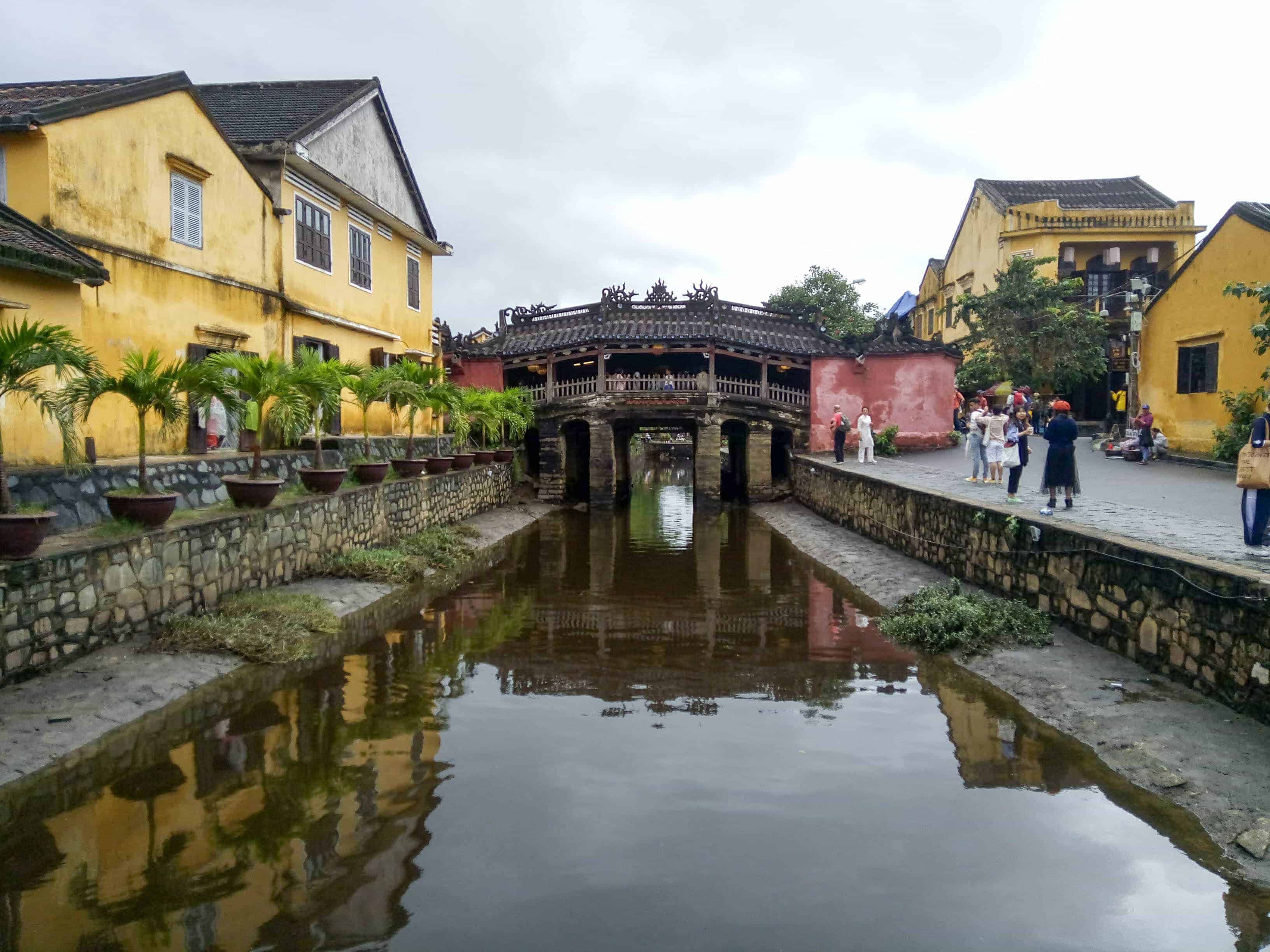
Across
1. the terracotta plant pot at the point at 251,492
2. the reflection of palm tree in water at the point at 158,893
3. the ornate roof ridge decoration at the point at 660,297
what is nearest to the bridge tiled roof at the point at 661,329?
the ornate roof ridge decoration at the point at 660,297

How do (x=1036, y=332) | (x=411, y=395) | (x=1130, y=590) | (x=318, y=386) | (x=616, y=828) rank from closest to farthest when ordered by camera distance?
(x=616, y=828) → (x=1130, y=590) → (x=318, y=386) → (x=411, y=395) → (x=1036, y=332)

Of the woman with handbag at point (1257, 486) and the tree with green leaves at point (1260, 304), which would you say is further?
the tree with green leaves at point (1260, 304)

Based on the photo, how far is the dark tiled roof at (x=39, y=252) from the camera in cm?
915

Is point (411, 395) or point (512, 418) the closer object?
point (411, 395)

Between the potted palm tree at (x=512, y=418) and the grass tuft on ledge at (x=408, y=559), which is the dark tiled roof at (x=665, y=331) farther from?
the grass tuft on ledge at (x=408, y=559)

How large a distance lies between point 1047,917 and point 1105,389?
32.2m

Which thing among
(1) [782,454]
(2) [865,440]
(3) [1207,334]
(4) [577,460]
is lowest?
(4) [577,460]

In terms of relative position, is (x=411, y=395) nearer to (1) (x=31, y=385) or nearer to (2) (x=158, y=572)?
(2) (x=158, y=572)

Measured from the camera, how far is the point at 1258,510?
848 centimetres

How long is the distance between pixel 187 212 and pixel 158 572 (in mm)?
8206

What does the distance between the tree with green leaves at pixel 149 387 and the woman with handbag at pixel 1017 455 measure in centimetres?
1080

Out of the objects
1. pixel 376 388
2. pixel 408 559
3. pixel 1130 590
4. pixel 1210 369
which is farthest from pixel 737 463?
pixel 1130 590

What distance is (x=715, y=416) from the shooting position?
28.1m

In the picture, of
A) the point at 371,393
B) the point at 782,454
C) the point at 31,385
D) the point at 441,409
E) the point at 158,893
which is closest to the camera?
the point at 158,893
